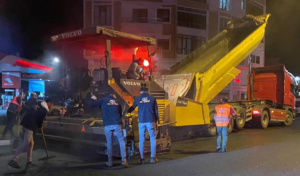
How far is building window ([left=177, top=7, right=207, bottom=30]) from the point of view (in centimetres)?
2966

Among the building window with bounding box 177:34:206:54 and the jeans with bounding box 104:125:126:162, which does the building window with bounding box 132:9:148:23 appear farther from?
the jeans with bounding box 104:125:126:162

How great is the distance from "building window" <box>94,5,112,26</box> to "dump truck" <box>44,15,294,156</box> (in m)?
16.8

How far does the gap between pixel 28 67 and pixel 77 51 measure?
16.9 meters

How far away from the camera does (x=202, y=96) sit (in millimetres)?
10453

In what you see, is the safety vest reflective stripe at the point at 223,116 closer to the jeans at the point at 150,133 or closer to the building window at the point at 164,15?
the jeans at the point at 150,133

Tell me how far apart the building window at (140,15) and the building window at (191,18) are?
131 inches

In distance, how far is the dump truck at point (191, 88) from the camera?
7473 millimetres

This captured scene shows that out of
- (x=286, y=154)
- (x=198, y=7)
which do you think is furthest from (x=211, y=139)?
(x=198, y=7)

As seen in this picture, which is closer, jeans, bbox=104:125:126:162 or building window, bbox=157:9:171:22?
jeans, bbox=104:125:126:162

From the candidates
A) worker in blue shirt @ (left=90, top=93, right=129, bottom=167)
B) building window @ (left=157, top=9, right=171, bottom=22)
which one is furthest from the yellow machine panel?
building window @ (left=157, top=9, right=171, bottom=22)

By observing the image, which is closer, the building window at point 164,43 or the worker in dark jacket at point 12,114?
the worker in dark jacket at point 12,114

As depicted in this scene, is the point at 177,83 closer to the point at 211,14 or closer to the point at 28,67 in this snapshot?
the point at 28,67

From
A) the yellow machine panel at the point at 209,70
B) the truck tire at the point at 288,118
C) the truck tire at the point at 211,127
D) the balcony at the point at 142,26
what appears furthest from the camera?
the balcony at the point at 142,26

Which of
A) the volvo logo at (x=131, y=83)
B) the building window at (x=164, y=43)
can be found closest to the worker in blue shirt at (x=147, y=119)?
the volvo logo at (x=131, y=83)
